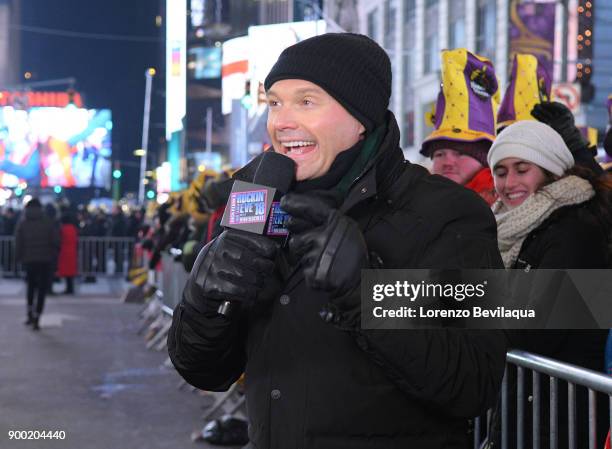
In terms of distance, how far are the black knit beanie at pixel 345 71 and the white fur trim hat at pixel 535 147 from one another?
2052 millimetres

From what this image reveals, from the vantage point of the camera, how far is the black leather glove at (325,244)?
87.4 inches

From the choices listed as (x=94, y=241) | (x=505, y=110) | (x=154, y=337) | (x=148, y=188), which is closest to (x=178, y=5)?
(x=148, y=188)

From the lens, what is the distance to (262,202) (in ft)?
7.97

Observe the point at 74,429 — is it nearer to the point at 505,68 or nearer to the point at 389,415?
the point at 389,415

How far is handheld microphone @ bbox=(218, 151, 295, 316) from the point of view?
2414mm

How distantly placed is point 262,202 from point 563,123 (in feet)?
11.8

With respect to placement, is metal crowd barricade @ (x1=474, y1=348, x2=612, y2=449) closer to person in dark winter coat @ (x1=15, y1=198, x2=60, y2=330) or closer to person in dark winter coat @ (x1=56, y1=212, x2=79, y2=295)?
person in dark winter coat @ (x1=15, y1=198, x2=60, y2=330)

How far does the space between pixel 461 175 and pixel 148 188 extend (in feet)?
486

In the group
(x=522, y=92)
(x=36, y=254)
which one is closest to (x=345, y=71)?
(x=522, y=92)

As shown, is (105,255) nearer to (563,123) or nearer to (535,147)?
(563,123)

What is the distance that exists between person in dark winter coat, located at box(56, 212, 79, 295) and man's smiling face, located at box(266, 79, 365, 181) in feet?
67.7

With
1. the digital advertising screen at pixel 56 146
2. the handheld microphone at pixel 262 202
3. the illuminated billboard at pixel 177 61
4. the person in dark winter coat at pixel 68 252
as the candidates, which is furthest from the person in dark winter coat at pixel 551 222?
the illuminated billboard at pixel 177 61

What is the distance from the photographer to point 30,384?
35.7ft

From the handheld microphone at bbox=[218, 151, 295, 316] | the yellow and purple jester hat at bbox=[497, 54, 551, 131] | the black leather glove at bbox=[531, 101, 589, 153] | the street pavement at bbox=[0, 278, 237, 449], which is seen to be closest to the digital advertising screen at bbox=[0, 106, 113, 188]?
the street pavement at bbox=[0, 278, 237, 449]
